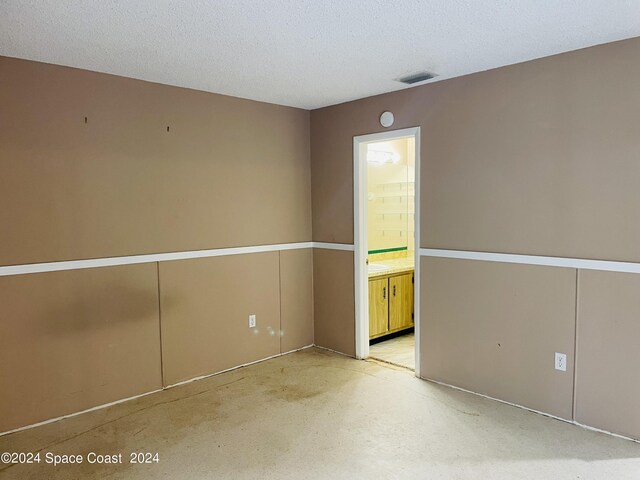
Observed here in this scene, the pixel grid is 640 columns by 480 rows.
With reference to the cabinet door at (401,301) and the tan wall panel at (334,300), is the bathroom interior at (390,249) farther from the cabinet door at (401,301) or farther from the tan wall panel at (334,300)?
the tan wall panel at (334,300)

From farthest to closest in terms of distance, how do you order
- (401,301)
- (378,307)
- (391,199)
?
(391,199) < (401,301) < (378,307)

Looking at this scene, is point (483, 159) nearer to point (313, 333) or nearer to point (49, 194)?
point (313, 333)

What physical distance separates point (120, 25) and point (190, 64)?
68 centimetres

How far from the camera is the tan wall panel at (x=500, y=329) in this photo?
9.76 feet

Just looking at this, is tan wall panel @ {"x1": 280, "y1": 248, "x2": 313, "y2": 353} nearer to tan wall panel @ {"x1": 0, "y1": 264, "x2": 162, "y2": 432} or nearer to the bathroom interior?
the bathroom interior

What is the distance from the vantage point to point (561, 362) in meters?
2.97

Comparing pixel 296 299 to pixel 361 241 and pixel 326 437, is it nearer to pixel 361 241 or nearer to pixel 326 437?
pixel 361 241

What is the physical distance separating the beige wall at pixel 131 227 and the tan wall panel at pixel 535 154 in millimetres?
1325

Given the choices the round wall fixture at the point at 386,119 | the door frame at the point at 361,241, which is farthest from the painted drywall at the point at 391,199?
the round wall fixture at the point at 386,119

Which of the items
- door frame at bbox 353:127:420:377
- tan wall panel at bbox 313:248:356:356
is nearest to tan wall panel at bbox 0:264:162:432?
tan wall panel at bbox 313:248:356:356

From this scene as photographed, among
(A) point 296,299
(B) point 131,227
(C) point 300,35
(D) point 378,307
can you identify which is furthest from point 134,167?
(D) point 378,307

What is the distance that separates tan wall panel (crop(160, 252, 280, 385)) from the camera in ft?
11.9

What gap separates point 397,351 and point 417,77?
8.40 ft

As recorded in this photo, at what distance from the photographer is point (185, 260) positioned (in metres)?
3.66
